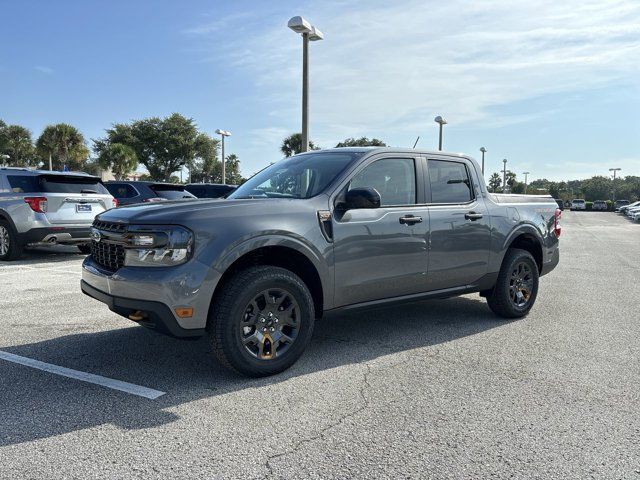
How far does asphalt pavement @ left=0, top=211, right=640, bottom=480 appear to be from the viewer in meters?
2.73

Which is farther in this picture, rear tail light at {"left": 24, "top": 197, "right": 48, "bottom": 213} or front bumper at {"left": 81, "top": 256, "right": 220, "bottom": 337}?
rear tail light at {"left": 24, "top": 197, "right": 48, "bottom": 213}

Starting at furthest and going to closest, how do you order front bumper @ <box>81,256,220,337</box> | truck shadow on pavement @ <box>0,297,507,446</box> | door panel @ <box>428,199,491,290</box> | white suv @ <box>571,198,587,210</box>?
white suv @ <box>571,198,587,210</box> → door panel @ <box>428,199,491,290</box> → front bumper @ <box>81,256,220,337</box> → truck shadow on pavement @ <box>0,297,507,446</box>

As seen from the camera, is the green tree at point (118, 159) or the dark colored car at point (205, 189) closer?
the dark colored car at point (205, 189)

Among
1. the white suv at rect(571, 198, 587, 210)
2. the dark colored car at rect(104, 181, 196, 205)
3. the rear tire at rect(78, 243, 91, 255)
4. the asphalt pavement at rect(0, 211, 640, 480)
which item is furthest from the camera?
the white suv at rect(571, 198, 587, 210)

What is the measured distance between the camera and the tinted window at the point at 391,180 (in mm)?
4641

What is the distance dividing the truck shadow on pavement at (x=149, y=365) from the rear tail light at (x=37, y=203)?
5684mm

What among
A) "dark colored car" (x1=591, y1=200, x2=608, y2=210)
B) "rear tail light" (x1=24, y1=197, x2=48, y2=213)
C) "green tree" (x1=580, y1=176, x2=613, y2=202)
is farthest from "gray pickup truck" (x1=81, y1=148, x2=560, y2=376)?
"green tree" (x1=580, y1=176, x2=613, y2=202)

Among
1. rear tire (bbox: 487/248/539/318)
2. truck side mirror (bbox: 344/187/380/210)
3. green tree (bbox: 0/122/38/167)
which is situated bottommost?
rear tire (bbox: 487/248/539/318)

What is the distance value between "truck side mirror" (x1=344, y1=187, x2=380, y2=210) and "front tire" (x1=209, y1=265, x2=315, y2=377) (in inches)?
29.6

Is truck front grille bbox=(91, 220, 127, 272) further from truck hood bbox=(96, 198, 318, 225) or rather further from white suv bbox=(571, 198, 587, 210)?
white suv bbox=(571, 198, 587, 210)

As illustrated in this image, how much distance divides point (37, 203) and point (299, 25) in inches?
304

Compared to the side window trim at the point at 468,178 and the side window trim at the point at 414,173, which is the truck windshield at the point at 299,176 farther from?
the side window trim at the point at 468,178

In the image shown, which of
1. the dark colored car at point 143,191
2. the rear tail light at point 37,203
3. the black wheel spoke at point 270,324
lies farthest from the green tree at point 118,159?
the black wheel spoke at point 270,324

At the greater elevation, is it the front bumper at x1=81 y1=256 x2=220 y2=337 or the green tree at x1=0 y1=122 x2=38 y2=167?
the green tree at x1=0 y1=122 x2=38 y2=167
